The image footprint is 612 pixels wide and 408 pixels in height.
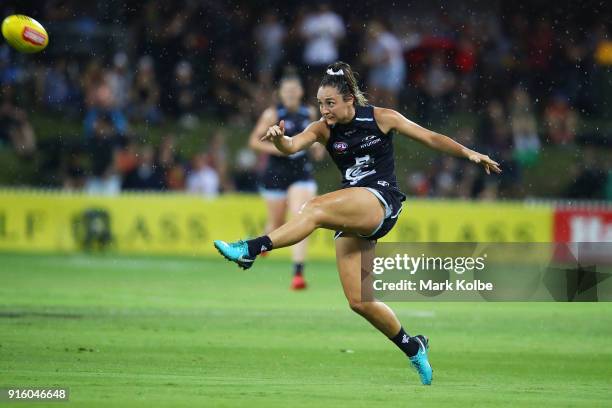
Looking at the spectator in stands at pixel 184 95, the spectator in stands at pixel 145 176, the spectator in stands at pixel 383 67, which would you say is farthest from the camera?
the spectator in stands at pixel 184 95

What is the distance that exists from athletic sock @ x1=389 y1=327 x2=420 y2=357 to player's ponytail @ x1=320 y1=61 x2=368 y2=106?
1883 mm

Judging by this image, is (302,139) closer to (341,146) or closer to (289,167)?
(341,146)

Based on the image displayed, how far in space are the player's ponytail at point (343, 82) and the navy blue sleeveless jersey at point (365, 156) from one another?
0.13 meters

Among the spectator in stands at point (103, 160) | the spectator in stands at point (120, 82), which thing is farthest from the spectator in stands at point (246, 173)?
the spectator in stands at point (120, 82)

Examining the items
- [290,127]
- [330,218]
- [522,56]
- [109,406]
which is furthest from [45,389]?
[522,56]

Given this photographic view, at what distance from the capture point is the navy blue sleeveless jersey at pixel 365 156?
945 cm

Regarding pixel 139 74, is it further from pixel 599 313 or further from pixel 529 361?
pixel 529 361

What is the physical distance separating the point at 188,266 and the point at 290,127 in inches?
173

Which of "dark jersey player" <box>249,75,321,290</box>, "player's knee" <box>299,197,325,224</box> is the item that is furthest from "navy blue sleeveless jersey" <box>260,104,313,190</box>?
"player's knee" <box>299,197,325,224</box>

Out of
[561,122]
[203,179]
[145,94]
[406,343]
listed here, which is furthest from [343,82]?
[561,122]

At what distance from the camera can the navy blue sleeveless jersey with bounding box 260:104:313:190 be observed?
16.3 metres

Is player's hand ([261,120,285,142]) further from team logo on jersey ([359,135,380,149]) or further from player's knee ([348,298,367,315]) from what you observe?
player's knee ([348,298,367,315])

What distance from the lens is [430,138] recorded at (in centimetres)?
936

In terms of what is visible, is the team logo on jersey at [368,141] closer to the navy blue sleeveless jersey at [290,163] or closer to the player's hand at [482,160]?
the player's hand at [482,160]
